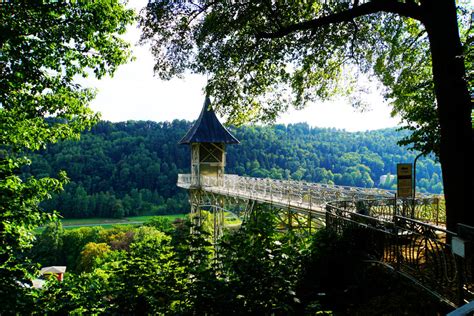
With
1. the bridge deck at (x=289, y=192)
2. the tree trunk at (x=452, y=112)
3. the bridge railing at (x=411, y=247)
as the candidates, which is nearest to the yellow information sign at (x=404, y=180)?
the bridge railing at (x=411, y=247)

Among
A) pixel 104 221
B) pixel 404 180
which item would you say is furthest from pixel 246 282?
pixel 104 221

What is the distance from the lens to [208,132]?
88.7 ft

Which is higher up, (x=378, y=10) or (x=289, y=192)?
(x=378, y=10)

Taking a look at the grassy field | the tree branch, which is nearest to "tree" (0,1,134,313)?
the tree branch

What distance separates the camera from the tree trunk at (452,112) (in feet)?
19.6

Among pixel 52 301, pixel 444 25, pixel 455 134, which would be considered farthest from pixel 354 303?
pixel 444 25

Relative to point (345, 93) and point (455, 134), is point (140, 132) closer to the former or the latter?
point (345, 93)

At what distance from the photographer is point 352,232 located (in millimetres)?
6539

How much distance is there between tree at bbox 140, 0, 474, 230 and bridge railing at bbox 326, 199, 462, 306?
4.21 ft

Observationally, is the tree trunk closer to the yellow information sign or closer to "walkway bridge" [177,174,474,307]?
"walkway bridge" [177,174,474,307]

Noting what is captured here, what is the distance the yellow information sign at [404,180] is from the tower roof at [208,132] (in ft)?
63.3

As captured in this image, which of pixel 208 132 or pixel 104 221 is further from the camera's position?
pixel 104 221

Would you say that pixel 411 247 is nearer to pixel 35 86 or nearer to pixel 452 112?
pixel 452 112

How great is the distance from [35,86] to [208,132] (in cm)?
2067
